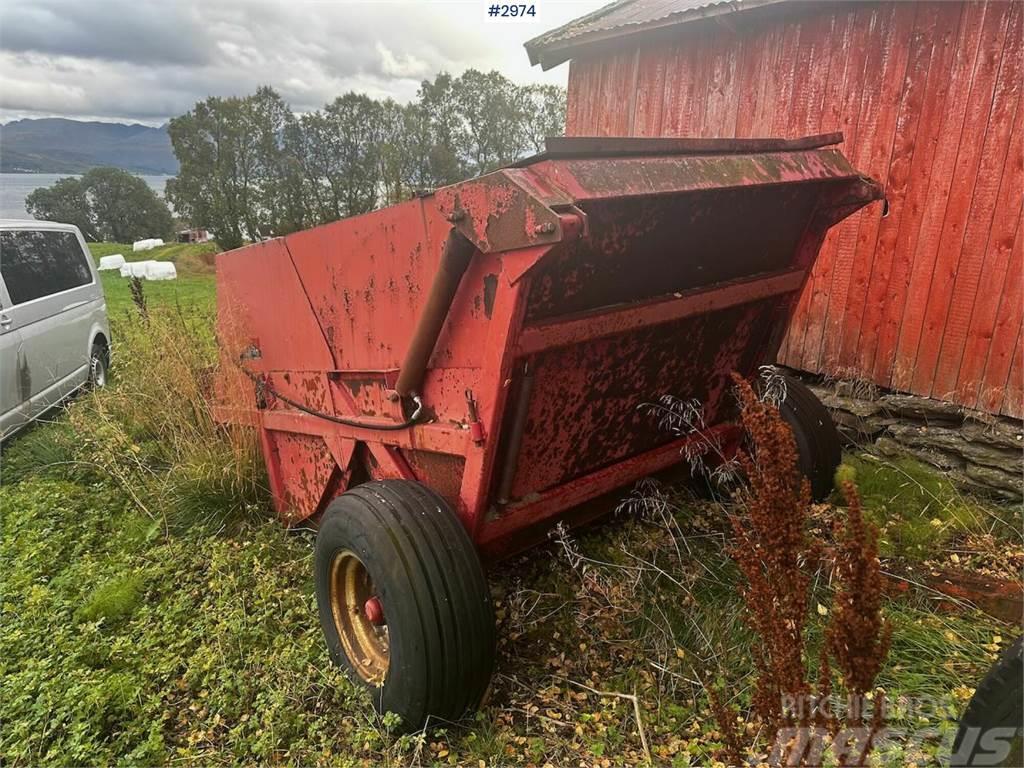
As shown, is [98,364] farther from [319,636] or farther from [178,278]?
[178,278]

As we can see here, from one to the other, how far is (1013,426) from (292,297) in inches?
168

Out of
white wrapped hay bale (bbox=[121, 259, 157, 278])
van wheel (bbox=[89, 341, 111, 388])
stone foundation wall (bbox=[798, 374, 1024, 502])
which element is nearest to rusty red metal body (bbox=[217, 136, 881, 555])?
stone foundation wall (bbox=[798, 374, 1024, 502])

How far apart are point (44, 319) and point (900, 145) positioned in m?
6.69

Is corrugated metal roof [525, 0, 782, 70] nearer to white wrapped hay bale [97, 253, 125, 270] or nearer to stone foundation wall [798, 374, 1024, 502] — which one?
stone foundation wall [798, 374, 1024, 502]

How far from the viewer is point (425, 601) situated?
2096 mm

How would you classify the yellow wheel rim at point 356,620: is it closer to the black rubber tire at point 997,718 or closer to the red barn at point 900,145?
the black rubber tire at point 997,718

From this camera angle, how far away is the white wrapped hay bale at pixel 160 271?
17.6 metres

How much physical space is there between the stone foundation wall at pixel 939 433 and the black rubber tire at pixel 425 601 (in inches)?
139

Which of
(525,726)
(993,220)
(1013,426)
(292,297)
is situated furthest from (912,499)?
(292,297)

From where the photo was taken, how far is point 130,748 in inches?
95.2

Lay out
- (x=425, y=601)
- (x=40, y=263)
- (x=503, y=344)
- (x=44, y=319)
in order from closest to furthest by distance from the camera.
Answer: (x=503, y=344) < (x=425, y=601) < (x=44, y=319) < (x=40, y=263)

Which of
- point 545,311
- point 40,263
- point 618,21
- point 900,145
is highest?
point 618,21

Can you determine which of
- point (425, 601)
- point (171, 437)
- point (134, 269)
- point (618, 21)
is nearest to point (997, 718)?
point (425, 601)

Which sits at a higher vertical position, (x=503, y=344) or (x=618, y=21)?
(x=618, y=21)
